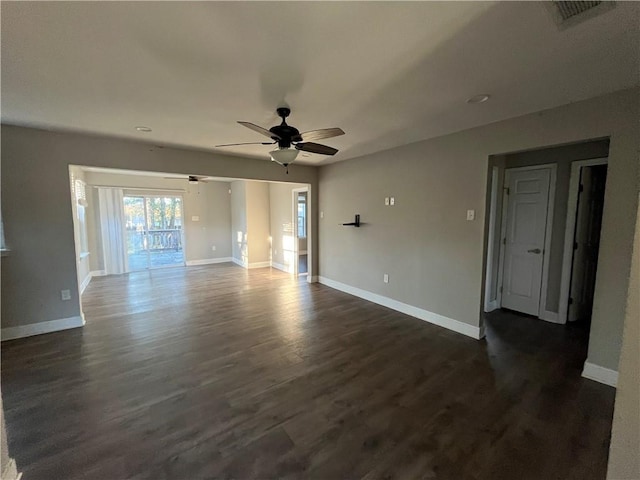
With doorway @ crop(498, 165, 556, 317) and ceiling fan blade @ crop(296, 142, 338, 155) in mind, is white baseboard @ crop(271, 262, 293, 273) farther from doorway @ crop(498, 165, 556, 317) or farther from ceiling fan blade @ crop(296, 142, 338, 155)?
doorway @ crop(498, 165, 556, 317)

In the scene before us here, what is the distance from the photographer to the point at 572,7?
4.43 ft

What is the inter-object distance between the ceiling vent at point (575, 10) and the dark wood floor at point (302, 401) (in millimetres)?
2529

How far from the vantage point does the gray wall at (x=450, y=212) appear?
90.5 inches

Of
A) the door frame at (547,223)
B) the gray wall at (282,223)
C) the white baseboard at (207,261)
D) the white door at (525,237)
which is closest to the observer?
the door frame at (547,223)

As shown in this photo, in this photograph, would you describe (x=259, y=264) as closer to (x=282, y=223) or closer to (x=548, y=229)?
(x=282, y=223)

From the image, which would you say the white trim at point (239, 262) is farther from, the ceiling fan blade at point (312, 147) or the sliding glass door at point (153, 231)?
the ceiling fan blade at point (312, 147)

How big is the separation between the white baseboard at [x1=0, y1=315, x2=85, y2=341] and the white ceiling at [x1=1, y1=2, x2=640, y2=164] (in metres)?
2.42

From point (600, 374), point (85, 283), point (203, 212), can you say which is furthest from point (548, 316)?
point (85, 283)

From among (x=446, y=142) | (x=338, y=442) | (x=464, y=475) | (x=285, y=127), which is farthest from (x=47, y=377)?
(x=446, y=142)

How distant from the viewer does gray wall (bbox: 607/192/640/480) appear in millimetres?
825

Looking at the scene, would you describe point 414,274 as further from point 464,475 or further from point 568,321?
point 464,475

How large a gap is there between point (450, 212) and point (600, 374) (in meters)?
2.07

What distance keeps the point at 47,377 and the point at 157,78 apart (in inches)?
111

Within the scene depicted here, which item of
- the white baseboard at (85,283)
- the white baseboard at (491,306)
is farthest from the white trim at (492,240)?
the white baseboard at (85,283)
